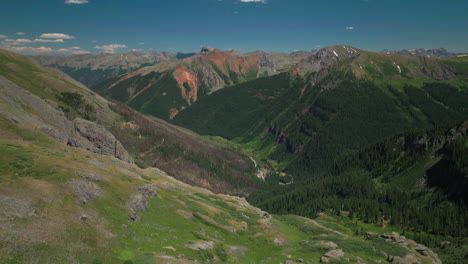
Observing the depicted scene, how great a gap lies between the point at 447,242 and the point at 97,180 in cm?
13671

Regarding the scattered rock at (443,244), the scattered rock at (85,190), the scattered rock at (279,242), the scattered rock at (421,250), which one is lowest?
the scattered rock at (443,244)

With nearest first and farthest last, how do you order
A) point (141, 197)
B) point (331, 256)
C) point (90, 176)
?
A: point (90, 176) < point (141, 197) < point (331, 256)

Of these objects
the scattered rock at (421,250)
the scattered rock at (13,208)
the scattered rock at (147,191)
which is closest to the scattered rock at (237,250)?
the scattered rock at (147,191)

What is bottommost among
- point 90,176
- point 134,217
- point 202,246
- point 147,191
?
point 202,246

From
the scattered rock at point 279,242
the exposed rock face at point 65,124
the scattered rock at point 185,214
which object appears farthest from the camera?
the exposed rock face at point 65,124

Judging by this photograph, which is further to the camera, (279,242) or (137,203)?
(279,242)

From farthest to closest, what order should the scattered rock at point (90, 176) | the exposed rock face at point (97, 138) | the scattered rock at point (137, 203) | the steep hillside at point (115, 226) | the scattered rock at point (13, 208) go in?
the exposed rock face at point (97, 138), the scattered rock at point (137, 203), the scattered rock at point (90, 176), the scattered rock at point (13, 208), the steep hillside at point (115, 226)

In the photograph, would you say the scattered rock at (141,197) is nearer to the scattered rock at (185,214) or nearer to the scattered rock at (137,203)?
the scattered rock at (137,203)

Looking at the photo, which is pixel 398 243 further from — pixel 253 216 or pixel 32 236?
pixel 32 236

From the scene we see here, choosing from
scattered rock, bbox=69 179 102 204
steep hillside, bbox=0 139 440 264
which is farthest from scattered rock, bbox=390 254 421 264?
scattered rock, bbox=69 179 102 204

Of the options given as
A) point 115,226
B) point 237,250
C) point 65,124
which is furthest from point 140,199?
point 65,124

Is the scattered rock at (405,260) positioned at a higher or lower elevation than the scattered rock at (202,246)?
lower

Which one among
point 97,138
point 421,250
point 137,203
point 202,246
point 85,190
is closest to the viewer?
point 85,190

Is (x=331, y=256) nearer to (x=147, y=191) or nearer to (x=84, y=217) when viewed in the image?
(x=147, y=191)
